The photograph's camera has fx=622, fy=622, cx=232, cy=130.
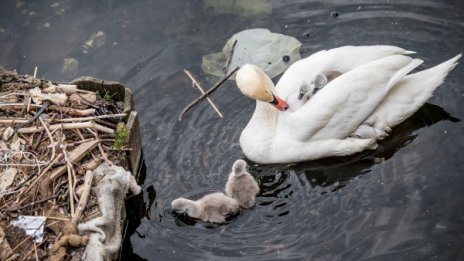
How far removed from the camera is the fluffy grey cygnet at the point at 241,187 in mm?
6227

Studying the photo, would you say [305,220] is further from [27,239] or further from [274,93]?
[27,239]

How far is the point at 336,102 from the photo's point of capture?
6.35 metres

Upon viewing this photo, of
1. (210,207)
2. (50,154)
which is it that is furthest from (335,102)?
(50,154)

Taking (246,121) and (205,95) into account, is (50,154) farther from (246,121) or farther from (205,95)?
(246,121)

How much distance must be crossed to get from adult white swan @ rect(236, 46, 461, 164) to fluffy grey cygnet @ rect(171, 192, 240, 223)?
2.82ft

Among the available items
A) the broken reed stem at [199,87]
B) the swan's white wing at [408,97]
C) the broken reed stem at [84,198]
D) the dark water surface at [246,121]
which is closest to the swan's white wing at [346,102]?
the swan's white wing at [408,97]

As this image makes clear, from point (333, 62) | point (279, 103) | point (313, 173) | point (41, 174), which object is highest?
point (333, 62)

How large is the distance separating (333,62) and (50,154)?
3.11 metres

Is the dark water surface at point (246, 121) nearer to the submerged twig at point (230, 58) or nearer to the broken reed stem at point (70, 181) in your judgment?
the submerged twig at point (230, 58)

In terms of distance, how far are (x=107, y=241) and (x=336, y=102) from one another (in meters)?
2.65

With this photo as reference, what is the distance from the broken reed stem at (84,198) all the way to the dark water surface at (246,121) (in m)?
0.79

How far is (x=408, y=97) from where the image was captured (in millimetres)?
6785

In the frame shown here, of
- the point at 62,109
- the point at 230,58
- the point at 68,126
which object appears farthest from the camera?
the point at 230,58

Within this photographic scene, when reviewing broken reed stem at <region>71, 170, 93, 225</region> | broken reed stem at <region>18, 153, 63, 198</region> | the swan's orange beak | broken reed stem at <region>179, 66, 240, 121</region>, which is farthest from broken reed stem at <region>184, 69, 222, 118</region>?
broken reed stem at <region>18, 153, 63, 198</region>
